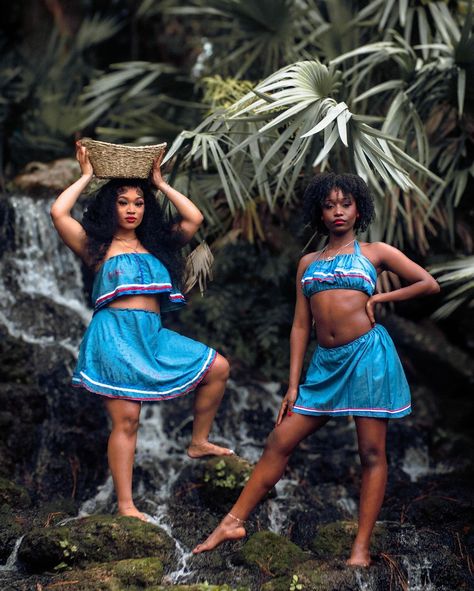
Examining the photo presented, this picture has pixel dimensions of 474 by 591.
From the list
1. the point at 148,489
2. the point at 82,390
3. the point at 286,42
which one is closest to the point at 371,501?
the point at 148,489

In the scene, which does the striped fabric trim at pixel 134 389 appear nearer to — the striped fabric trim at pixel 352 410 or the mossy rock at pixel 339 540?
the striped fabric trim at pixel 352 410

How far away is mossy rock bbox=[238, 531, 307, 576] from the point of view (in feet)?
13.3

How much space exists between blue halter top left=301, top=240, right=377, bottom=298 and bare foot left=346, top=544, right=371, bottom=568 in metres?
1.27

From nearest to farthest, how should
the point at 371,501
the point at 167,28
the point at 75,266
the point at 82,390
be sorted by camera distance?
the point at 371,501 → the point at 82,390 → the point at 75,266 → the point at 167,28

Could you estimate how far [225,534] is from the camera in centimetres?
404

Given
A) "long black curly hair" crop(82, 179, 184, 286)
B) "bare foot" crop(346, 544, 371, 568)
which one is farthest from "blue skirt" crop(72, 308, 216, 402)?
"bare foot" crop(346, 544, 371, 568)

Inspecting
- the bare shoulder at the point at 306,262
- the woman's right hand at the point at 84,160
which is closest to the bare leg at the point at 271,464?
the bare shoulder at the point at 306,262

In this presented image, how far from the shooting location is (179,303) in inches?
175

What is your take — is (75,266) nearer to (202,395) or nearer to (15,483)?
(15,483)

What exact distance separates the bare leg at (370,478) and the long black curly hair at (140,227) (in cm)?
135

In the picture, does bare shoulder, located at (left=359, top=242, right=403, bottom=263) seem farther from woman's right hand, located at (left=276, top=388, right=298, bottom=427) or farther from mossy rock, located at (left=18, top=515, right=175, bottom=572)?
mossy rock, located at (left=18, top=515, right=175, bottom=572)

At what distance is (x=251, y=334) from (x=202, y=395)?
3120mm

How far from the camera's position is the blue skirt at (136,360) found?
4.12 m

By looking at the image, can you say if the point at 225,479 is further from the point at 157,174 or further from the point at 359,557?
the point at 157,174
